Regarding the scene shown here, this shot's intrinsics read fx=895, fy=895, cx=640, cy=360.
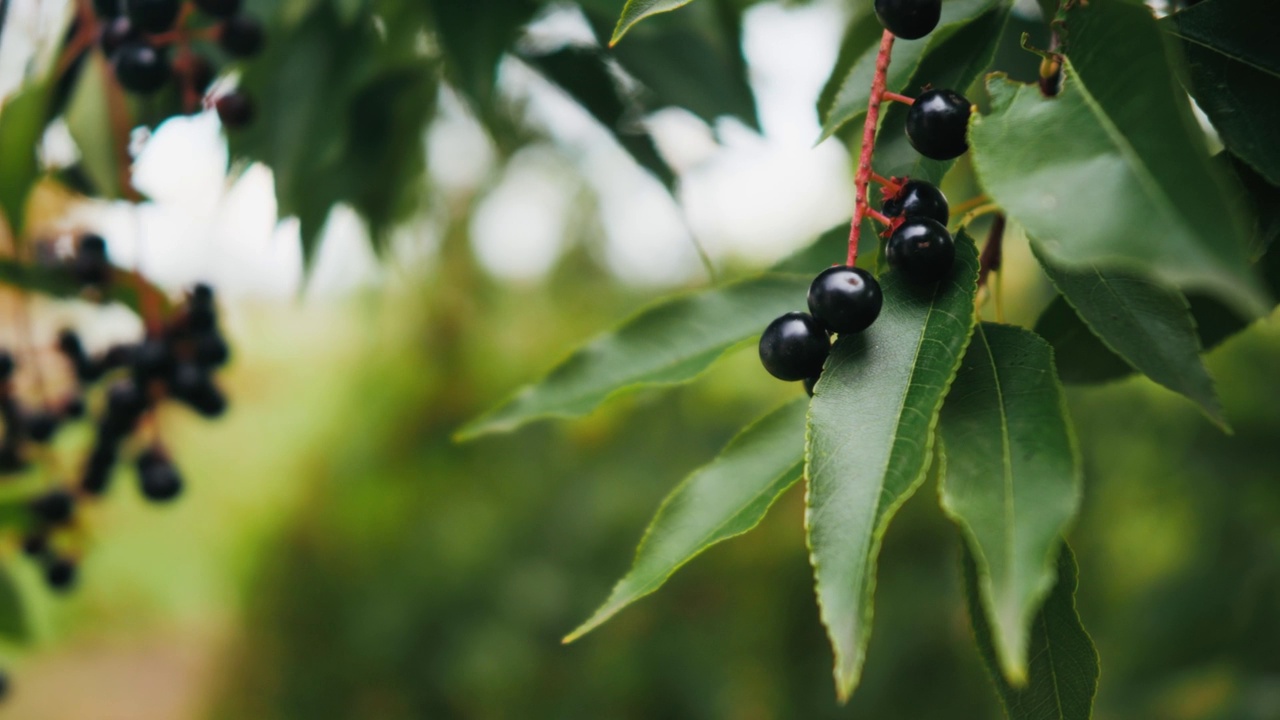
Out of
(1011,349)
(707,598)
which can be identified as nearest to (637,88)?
(1011,349)

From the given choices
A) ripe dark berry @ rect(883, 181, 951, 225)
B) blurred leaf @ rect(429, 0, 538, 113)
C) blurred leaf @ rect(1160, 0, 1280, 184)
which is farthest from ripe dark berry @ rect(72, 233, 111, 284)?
blurred leaf @ rect(1160, 0, 1280, 184)

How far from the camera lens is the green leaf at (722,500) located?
0.45 m

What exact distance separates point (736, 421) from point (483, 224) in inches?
43.3

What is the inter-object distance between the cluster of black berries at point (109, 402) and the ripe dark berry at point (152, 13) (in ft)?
1.11

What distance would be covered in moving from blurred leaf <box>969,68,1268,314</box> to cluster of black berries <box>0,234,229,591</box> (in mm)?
985

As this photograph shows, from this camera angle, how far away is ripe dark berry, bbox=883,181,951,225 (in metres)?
0.47

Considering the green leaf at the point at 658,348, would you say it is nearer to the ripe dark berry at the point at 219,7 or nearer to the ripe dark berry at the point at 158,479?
the ripe dark berry at the point at 219,7

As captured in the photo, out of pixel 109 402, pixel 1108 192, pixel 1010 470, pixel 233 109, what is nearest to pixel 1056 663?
pixel 1010 470

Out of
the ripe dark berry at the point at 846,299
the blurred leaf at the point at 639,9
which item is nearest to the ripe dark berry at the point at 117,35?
the blurred leaf at the point at 639,9

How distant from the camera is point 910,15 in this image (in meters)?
0.45

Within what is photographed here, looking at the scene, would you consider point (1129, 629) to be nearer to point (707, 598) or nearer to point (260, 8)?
point (707, 598)

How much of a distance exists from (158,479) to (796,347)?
96cm

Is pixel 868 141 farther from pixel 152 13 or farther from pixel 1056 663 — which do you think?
pixel 152 13

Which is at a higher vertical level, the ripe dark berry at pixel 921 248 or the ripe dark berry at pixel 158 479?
the ripe dark berry at pixel 921 248
